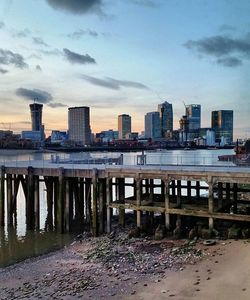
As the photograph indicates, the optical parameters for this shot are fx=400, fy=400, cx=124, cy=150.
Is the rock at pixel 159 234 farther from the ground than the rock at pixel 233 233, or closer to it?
closer to it

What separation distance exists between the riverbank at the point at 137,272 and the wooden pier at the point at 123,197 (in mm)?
2679

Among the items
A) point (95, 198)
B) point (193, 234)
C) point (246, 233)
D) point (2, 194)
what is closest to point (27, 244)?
point (95, 198)

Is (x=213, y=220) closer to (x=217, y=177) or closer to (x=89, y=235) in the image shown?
(x=217, y=177)

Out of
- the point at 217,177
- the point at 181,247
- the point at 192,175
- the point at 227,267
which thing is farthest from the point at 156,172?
the point at 227,267

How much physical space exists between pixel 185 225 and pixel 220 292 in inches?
443

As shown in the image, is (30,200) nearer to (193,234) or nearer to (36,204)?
(36,204)

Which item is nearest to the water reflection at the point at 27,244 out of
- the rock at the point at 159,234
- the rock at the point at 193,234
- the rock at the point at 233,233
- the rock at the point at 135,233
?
the rock at the point at 135,233

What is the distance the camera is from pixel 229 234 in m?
22.1

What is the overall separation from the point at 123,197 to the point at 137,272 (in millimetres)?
12344

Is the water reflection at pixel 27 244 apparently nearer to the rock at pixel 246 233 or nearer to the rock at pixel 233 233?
the rock at pixel 233 233

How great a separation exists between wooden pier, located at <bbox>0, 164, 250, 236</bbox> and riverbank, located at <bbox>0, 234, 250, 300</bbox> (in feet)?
8.79

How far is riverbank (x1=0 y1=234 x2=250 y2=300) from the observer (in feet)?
52.0

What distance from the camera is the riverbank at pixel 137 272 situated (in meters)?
15.8

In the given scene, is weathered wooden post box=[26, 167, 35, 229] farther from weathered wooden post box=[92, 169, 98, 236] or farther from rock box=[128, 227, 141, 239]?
rock box=[128, 227, 141, 239]
